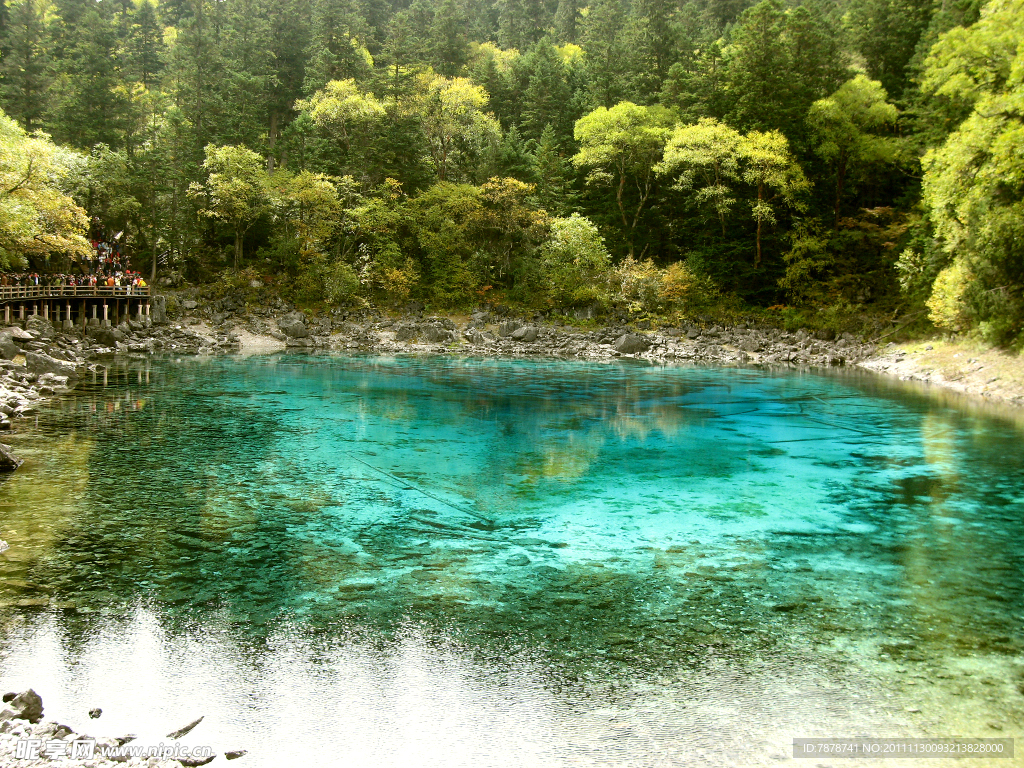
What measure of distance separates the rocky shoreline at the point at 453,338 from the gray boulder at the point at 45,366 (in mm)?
4842

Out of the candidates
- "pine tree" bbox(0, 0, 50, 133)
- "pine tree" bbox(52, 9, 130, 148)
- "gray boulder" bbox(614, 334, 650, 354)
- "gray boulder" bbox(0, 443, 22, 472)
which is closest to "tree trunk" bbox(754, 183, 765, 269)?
"gray boulder" bbox(614, 334, 650, 354)

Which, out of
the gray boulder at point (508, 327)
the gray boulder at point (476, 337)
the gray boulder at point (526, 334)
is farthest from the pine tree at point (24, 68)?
the gray boulder at point (526, 334)

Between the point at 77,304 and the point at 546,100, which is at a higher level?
the point at 546,100

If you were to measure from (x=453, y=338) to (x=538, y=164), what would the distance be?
46.4 ft

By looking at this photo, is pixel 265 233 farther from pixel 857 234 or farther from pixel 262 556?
pixel 262 556

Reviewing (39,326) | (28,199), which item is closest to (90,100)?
(39,326)

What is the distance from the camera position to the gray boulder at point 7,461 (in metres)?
11.6

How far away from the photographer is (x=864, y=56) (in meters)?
44.0

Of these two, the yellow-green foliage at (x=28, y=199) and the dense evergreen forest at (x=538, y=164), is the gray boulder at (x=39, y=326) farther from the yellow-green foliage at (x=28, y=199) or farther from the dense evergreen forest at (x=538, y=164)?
the dense evergreen forest at (x=538, y=164)

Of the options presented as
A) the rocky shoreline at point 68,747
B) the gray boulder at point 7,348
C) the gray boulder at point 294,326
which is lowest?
the rocky shoreline at point 68,747

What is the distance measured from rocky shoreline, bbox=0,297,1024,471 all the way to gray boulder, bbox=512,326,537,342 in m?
0.07

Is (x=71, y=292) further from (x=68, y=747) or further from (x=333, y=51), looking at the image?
(x=68, y=747)

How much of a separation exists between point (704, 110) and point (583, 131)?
7.99m

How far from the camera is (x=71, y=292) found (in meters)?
32.5
